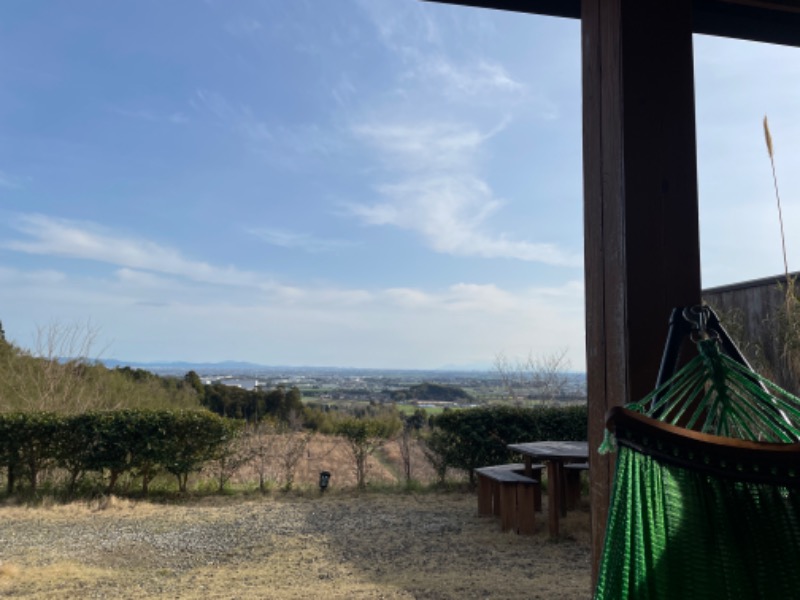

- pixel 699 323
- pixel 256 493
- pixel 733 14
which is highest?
pixel 733 14

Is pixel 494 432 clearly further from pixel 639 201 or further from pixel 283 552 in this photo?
pixel 639 201

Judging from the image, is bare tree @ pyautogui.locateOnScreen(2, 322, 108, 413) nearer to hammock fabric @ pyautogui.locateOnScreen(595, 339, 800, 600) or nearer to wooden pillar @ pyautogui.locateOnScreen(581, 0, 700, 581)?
wooden pillar @ pyautogui.locateOnScreen(581, 0, 700, 581)

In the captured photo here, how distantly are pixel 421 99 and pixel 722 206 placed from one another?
3945 mm

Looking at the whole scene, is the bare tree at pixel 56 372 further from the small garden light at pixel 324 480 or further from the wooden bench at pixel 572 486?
the wooden bench at pixel 572 486

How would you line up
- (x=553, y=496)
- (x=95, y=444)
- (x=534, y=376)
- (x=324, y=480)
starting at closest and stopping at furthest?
(x=553, y=496) → (x=95, y=444) → (x=324, y=480) → (x=534, y=376)

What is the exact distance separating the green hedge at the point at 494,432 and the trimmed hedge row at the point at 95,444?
2871 millimetres

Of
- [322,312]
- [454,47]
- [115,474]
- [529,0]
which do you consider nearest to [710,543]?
[529,0]

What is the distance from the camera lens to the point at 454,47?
4.18 metres

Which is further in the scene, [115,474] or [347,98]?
[347,98]

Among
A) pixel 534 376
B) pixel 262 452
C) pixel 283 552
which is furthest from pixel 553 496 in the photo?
pixel 534 376

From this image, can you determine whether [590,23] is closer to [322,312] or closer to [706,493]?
[706,493]

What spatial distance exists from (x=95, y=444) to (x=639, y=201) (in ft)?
20.4

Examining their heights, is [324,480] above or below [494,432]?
below

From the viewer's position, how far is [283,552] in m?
4.07
